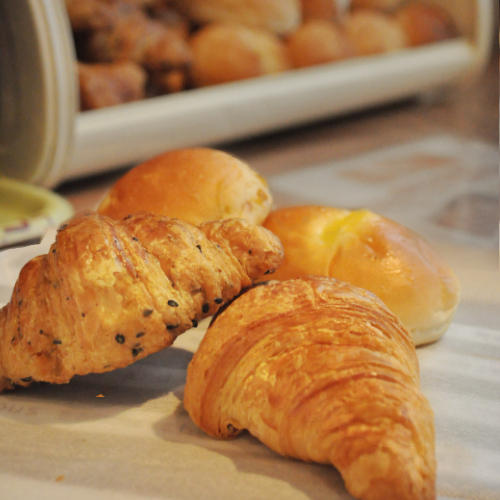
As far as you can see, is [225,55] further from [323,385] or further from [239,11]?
[323,385]

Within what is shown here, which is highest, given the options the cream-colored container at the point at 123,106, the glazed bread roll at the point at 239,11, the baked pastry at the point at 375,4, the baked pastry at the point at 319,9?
the glazed bread roll at the point at 239,11

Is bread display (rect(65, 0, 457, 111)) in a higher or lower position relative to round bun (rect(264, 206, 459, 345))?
higher

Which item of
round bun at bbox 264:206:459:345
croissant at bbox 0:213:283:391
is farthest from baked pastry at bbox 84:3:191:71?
croissant at bbox 0:213:283:391

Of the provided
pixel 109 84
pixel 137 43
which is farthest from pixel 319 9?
pixel 109 84

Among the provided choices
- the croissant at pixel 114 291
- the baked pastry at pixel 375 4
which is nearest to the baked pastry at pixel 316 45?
the baked pastry at pixel 375 4

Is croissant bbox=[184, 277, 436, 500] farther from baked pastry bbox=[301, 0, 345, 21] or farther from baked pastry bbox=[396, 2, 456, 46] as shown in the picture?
baked pastry bbox=[396, 2, 456, 46]

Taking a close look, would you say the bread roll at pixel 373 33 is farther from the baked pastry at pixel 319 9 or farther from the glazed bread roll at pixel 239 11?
the glazed bread roll at pixel 239 11

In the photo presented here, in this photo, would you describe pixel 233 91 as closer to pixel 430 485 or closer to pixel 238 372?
pixel 238 372
